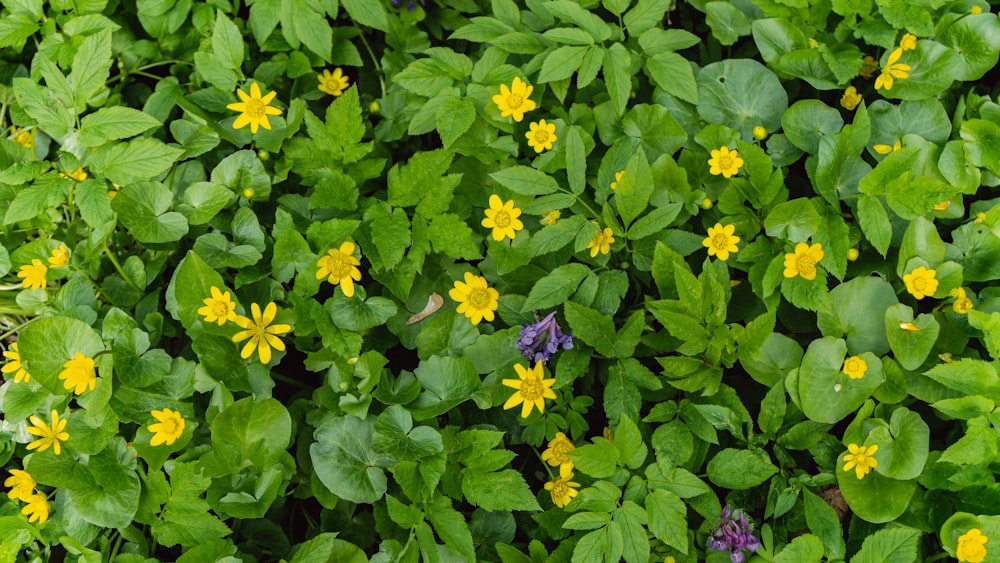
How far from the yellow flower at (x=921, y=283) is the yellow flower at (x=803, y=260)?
20 cm

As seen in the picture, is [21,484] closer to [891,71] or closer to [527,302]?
[527,302]

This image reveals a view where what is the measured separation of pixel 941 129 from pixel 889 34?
27 centimetres

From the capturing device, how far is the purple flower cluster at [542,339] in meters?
1.73

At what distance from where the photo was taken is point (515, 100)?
195cm

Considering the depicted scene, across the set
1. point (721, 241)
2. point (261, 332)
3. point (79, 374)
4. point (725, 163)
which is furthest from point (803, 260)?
point (79, 374)

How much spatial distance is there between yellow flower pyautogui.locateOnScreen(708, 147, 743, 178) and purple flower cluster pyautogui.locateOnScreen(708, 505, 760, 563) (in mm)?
773

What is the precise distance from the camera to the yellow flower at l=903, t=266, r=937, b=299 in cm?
174

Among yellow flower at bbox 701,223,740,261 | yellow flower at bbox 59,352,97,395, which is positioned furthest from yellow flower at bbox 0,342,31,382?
yellow flower at bbox 701,223,740,261

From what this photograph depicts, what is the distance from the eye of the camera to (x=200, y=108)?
7.09ft

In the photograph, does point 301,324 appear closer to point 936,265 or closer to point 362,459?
point 362,459

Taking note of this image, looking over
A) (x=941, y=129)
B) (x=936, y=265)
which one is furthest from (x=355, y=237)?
(x=941, y=129)

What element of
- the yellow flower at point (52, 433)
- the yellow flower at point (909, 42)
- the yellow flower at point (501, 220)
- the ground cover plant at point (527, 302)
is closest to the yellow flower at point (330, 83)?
the ground cover plant at point (527, 302)

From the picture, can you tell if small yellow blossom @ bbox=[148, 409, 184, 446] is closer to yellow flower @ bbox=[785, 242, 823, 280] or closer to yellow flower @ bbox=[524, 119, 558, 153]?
yellow flower @ bbox=[524, 119, 558, 153]

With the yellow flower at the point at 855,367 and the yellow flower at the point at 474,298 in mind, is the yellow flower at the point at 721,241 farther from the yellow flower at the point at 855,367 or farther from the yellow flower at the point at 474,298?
the yellow flower at the point at 474,298
